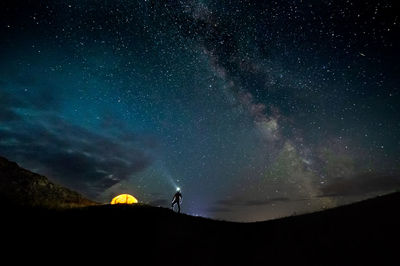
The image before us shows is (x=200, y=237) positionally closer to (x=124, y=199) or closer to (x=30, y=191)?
(x=30, y=191)

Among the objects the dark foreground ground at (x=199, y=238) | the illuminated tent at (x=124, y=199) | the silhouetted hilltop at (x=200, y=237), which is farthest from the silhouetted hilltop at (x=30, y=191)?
the illuminated tent at (x=124, y=199)

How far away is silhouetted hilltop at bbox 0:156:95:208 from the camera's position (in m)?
17.7

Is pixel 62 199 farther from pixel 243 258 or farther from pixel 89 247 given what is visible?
pixel 243 258

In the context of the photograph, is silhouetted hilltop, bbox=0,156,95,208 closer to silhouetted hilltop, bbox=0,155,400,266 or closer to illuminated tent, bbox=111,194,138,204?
silhouetted hilltop, bbox=0,155,400,266

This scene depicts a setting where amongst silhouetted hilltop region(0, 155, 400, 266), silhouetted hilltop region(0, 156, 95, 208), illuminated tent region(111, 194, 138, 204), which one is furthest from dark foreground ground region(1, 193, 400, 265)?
illuminated tent region(111, 194, 138, 204)

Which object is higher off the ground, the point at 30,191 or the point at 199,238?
the point at 30,191

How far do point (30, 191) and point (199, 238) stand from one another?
1386cm

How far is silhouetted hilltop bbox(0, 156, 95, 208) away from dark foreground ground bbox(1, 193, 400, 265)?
1716 mm

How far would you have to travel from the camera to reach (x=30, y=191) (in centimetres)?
1947

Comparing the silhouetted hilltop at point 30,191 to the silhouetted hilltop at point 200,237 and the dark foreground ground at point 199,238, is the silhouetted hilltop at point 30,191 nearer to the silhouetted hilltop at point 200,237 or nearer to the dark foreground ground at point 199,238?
the silhouetted hilltop at point 200,237

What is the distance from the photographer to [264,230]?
45.6 feet

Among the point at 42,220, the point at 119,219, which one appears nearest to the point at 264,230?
the point at 119,219

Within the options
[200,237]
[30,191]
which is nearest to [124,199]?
[30,191]

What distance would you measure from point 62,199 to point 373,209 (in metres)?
20.5
